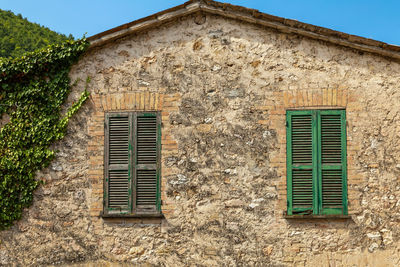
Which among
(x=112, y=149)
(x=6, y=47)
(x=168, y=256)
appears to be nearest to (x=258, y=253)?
(x=168, y=256)

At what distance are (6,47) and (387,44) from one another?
1751 centimetres

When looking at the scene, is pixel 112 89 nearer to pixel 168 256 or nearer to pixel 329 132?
pixel 168 256

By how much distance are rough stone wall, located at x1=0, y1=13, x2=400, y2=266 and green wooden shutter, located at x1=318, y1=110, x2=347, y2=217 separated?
0.12 metres

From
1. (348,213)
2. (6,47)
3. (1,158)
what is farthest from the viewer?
(6,47)

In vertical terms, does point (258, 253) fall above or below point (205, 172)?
below

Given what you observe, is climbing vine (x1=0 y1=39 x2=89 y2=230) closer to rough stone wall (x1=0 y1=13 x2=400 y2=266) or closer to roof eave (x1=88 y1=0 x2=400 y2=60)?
rough stone wall (x1=0 y1=13 x2=400 y2=266)

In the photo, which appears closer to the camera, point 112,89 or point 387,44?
point 387,44

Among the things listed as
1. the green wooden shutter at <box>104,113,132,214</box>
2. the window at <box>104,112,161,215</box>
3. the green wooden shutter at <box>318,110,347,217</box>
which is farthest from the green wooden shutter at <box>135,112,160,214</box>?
the green wooden shutter at <box>318,110,347,217</box>

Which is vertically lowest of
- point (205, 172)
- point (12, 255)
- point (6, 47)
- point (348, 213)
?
point (12, 255)

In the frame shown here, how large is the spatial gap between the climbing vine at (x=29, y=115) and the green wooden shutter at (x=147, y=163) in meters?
1.07

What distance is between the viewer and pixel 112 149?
7418 millimetres

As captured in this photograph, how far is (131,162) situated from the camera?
7.38 meters

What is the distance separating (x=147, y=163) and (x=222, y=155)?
1189 millimetres

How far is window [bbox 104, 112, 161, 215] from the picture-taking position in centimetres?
732
